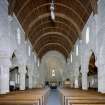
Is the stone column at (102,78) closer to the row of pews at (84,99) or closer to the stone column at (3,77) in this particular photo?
the row of pews at (84,99)

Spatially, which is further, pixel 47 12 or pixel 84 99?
pixel 47 12

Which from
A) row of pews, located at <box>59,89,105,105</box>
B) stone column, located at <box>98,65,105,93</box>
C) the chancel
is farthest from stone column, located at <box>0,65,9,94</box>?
stone column, located at <box>98,65,105,93</box>

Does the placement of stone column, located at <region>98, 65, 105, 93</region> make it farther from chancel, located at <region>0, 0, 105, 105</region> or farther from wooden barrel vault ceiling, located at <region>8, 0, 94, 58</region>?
wooden barrel vault ceiling, located at <region>8, 0, 94, 58</region>

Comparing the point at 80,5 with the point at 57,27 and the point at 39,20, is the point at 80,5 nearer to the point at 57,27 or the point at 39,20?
the point at 39,20

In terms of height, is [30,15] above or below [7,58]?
above

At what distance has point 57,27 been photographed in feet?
144

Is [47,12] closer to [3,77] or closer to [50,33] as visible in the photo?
[3,77]

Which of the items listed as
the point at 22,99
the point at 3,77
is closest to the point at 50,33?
the point at 3,77

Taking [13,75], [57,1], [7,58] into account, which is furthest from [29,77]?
[7,58]

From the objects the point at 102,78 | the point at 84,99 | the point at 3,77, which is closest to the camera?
the point at 84,99

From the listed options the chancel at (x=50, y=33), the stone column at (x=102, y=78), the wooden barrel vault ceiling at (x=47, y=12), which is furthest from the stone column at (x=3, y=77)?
the stone column at (x=102, y=78)

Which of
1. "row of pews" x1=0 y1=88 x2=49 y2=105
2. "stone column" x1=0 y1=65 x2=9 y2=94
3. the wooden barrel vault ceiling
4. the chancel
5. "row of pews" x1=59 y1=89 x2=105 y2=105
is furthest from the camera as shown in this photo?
the wooden barrel vault ceiling

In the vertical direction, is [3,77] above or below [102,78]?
above

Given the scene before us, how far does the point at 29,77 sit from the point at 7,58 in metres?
21.3
